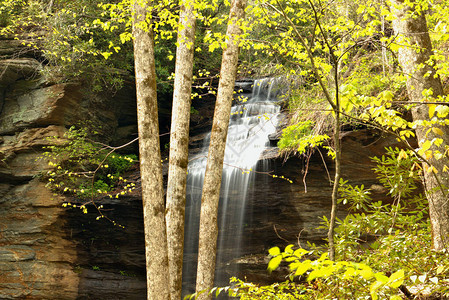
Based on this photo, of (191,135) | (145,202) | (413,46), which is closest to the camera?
(413,46)

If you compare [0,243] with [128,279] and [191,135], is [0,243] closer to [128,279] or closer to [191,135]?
[128,279]

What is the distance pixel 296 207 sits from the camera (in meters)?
9.35

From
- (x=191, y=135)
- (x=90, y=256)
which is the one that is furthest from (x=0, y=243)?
(x=191, y=135)

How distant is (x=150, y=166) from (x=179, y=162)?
1.93 ft

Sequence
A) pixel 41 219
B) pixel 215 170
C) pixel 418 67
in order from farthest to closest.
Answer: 1. pixel 41 219
2. pixel 215 170
3. pixel 418 67

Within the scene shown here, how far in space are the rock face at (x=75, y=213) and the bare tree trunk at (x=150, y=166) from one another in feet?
16.6

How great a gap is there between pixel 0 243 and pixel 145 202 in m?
7.29

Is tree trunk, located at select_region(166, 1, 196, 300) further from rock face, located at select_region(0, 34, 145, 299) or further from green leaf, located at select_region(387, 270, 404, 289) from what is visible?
rock face, located at select_region(0, 34, 145, 299)

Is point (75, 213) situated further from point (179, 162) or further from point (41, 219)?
point (179, 162)

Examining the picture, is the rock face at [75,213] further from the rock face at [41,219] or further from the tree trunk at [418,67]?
the tree trunk at [418,67]

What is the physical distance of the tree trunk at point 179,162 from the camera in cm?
486

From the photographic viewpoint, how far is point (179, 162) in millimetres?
5148

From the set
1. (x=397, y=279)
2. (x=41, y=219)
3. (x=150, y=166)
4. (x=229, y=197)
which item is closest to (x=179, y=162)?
(x=150, y=166)

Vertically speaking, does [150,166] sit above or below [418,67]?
below
